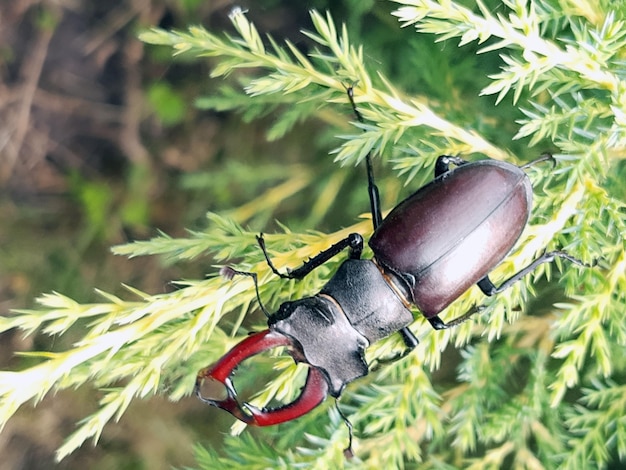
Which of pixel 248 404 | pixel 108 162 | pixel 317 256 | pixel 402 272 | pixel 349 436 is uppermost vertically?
pixel 317 256

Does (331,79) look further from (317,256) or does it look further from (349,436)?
(349,436)

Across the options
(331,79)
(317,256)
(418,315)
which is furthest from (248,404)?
(331,79)

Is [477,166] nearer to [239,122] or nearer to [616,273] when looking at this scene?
[616,273]

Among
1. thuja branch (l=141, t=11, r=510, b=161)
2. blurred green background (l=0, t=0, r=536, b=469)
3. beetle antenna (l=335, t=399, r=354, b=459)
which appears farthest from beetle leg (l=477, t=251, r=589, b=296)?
blurred green background (l=0, t=0, r=536, b=469)

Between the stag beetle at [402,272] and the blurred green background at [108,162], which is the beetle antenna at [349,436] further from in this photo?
the blurred green background at [108,162]

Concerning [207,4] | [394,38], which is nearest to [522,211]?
[394,38]

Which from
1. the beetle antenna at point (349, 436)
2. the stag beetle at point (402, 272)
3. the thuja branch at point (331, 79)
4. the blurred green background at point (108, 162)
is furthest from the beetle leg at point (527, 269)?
the blurred green background at point (108, 162)

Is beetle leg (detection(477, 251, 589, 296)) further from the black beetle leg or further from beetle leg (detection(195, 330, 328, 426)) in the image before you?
beetle leg (detection(195, 330, 328, 426))
